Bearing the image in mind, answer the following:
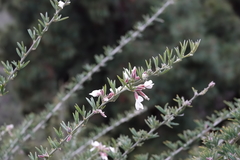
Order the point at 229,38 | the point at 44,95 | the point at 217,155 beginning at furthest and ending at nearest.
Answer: the point at 229,38
the point at 44,95
the point at 217,155

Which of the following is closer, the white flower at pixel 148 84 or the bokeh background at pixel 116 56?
the white flower at pixel 148 84

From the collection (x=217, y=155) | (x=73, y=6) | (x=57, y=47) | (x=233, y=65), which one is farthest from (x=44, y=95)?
(x=217, y=155)

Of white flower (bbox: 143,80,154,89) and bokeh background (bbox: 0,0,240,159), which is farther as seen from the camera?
bokeh background (bbox: 0,0,240,159)

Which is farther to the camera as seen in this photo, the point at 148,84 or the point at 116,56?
the point at 116,56

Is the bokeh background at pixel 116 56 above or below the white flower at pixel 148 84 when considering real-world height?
below

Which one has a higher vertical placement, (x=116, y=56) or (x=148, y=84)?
(x=148, y=84)

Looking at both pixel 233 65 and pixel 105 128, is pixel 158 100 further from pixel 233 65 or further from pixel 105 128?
pixel 105 128

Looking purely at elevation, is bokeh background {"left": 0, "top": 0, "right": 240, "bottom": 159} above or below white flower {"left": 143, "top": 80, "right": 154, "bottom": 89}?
below

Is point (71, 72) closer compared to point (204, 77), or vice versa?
point (71, 72)
